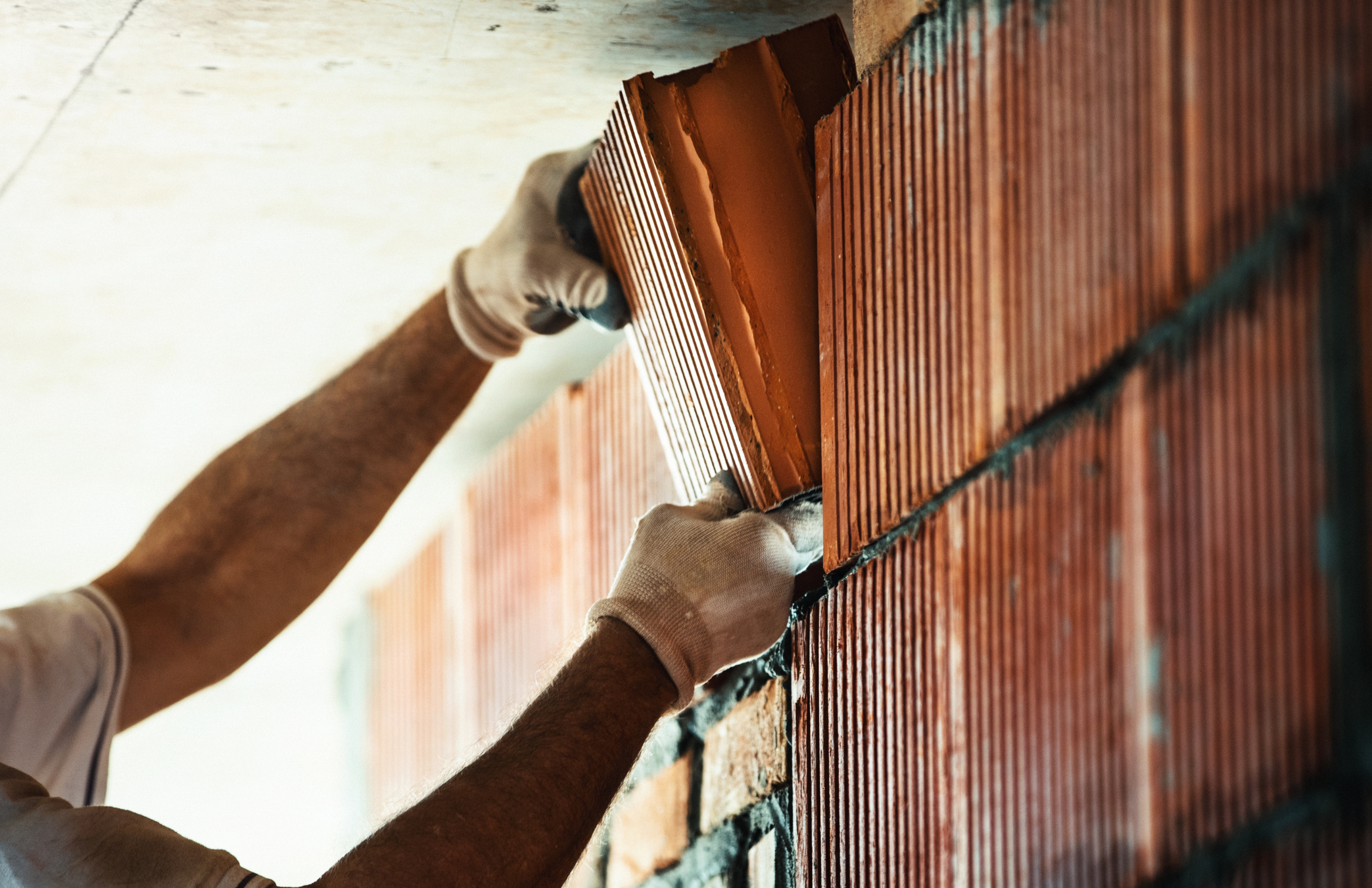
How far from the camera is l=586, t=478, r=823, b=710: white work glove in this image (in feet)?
3.48

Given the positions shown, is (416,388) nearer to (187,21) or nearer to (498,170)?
(498,170)

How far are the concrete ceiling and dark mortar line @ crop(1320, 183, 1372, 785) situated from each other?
30.2 inches

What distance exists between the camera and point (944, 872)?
76 centimetres

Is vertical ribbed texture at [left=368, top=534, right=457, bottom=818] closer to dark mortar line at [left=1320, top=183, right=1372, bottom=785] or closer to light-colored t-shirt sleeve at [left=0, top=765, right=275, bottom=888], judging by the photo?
light-colored t-shirt sleeve at [left=0, top=765, right=275, bottom=888]

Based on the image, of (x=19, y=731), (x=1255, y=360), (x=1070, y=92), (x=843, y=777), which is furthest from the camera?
(x=19, y=731)

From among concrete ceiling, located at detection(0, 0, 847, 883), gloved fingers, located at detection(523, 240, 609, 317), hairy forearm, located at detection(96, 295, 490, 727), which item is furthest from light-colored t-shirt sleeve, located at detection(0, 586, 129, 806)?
gloved fingers, located at detection(523, 240, 609, 317)

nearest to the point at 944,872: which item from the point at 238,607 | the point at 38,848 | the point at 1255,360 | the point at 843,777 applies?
the point at 843,777

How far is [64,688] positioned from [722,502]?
2.62 ft

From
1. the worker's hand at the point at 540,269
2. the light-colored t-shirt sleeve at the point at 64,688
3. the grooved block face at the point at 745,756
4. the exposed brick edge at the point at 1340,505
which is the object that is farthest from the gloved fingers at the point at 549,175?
the exposed brick edge at the point at 1340,505

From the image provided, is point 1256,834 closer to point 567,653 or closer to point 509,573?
point 567,653

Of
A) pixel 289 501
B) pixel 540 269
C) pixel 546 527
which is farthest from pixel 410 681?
pixel 540 269

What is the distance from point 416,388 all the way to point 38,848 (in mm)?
742

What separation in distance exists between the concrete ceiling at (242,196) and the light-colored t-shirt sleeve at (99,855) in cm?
15

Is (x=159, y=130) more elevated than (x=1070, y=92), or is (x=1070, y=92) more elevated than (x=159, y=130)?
(x=159, y=130)
